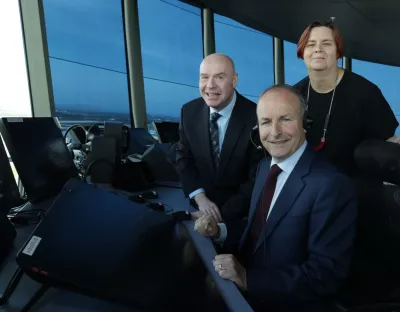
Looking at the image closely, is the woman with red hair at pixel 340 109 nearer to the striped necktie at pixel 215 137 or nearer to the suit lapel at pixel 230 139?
the suit lapel at pixel 230 139

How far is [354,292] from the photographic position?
54.2 inches

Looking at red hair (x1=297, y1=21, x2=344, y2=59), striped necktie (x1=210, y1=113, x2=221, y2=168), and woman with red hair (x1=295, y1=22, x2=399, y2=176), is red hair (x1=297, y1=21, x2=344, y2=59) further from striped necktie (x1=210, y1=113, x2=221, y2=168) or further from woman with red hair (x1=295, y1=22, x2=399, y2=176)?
striped necktie (x1=210, y1=113, x2=221, y2=168)

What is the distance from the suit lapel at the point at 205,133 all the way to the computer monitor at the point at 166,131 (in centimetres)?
180

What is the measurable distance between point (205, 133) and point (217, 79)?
276 mm

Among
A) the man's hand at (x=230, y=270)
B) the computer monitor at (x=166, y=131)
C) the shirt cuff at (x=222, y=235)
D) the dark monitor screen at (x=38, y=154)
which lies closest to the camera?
the man's hand at (x=230, y=270)

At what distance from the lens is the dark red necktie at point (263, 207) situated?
1.18 metres

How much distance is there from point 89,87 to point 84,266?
440 cm

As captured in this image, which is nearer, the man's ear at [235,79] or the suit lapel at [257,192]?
the suit lapel at [257,192]

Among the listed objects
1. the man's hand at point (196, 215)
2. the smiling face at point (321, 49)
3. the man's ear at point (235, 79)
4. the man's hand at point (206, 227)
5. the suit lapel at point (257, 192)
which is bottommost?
the man's hand at point (196, 215)

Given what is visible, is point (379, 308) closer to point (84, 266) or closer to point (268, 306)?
point (268, 306)

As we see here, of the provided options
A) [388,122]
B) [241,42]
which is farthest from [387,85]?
[388,122]

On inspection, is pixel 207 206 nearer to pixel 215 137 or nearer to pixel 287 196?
pixel 215 137

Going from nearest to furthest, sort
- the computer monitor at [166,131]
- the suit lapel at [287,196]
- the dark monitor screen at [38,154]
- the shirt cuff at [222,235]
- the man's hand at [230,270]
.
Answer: the man's hand at [230,270] < the suit lapel at [287,196] < the shirt cuff at [222,235] < the dark monitor screen at [38,154] < the computer monitor at [166,131]

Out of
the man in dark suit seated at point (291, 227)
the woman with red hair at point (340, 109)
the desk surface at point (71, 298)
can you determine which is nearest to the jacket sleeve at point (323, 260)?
the man in dark suit seated at point (291, 227)
